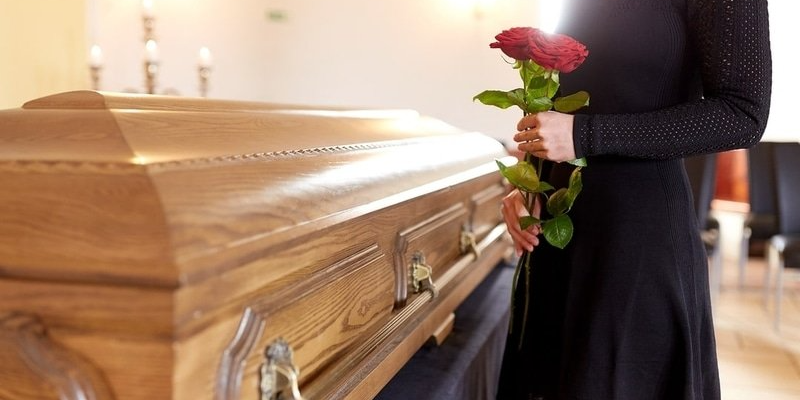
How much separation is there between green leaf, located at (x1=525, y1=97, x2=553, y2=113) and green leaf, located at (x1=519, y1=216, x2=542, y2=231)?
7.6 inches

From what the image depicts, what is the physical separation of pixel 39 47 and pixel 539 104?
102 inches

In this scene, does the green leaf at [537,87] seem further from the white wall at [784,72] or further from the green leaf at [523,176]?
the white wall at [784,72]

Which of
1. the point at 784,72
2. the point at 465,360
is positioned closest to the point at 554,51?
the point at 465,360

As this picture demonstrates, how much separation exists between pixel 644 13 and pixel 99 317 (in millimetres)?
950

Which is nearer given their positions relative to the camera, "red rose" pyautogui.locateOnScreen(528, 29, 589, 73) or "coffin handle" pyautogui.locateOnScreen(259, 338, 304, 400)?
"coffin handle" pyautogui.locateOnScreen(259, 338, 304, 400)

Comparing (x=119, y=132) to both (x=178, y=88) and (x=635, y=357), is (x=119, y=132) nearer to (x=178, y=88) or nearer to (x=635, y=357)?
(x=635, y=357)

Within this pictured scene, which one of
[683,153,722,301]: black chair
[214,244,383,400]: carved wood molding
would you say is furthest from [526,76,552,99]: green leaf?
[683,153,722,301]: black chair

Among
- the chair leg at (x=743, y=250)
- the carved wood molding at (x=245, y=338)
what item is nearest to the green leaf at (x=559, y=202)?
the carved wood molding at (x=245, y=338)

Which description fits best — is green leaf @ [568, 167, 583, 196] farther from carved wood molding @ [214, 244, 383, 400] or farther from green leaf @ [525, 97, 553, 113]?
carved wood molding @ [214, 244, 383, 400]

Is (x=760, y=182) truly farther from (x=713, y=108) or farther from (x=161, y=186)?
(x=161, y=186)

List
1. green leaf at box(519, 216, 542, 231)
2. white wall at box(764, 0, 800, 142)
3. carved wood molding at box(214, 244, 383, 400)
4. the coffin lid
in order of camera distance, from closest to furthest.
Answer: the coffin lid, carved wood molding at box(214, 244, 383, 400), green leaf at box(519, 216, 542, 231), white wall at box(764, 0, 800, 142)

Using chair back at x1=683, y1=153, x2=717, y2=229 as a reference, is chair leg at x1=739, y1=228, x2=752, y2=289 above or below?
below

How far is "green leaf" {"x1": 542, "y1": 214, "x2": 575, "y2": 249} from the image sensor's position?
1.24m

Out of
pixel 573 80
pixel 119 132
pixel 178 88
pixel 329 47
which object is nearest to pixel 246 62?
pixel 329 47
